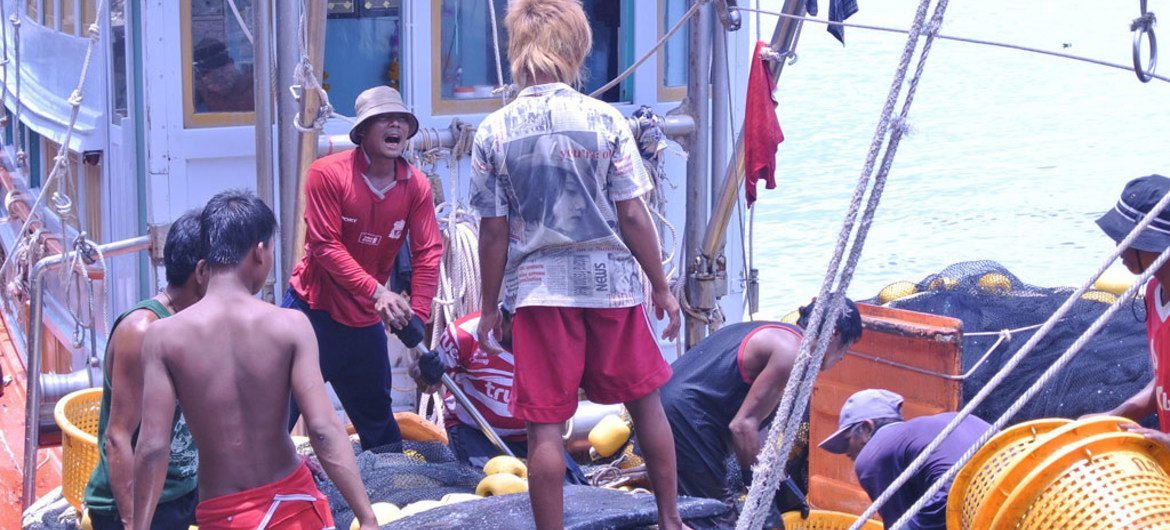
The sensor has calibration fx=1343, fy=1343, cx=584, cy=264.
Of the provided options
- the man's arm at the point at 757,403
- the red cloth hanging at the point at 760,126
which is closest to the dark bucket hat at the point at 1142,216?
the man's arm at the point at 757,403

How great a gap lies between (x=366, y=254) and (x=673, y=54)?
2.80 meters

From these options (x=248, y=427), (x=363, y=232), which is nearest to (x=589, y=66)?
(x=363, y=232)

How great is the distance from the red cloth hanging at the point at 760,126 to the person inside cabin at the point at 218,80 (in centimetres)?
239

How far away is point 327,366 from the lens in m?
5.15

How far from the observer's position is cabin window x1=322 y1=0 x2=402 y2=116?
22.0ft

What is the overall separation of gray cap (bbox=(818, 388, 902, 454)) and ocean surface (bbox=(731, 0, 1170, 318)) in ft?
39.8

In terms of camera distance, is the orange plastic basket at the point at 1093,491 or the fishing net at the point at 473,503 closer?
the orange plastic basket at the point at 1093,491

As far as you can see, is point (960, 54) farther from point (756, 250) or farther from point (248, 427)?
point (248, 427)

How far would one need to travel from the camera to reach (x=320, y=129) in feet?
16.8

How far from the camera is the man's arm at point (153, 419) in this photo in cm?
305

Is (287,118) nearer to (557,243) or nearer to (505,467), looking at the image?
(505,467)

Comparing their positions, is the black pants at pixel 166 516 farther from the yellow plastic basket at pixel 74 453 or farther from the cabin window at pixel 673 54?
the cabin window at pixel 673 54

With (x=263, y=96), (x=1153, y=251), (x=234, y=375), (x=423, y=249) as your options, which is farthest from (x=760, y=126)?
(x=234, y=375)

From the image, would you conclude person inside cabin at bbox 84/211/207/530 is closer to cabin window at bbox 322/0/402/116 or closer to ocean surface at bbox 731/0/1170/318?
cabin window at bbox 322/0/402/116
